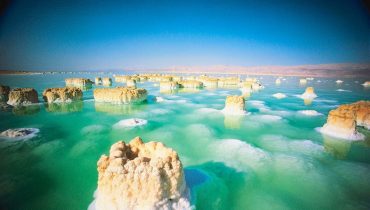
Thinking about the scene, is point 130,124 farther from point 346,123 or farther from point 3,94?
point 3,94

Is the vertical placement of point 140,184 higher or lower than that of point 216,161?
higher

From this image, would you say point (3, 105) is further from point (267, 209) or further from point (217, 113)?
point (267, 209)

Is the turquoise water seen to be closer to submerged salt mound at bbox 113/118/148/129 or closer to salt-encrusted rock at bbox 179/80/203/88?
submerged salt mound at bbox 113/118/148/129

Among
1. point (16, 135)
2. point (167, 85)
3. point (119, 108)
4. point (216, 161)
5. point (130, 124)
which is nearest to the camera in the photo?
point (216, 161)

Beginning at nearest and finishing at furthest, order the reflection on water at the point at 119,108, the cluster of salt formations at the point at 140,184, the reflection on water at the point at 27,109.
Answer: the cluster of salt formations at the point at 140,184
the reflection on water at the point at 27,109
the reflection on water at the point at 119,108

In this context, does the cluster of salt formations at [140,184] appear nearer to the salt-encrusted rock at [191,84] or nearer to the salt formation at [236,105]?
the salt formation at [236,105]

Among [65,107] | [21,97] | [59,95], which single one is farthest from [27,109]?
[59,95]

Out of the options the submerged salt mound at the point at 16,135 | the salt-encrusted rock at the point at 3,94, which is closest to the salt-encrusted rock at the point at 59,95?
the salt-encrusted rock at the point at 3,94
